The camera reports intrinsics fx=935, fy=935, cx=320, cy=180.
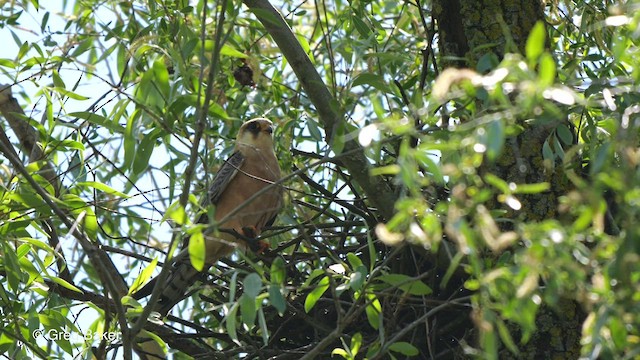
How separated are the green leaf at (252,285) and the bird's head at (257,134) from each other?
310 centimetres

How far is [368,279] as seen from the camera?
322cm

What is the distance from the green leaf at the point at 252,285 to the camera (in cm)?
275

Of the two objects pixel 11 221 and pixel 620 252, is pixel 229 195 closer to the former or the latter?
pixel 11 221

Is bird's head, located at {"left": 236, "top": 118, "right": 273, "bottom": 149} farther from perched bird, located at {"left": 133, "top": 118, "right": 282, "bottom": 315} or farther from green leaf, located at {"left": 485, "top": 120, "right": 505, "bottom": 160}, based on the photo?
green leaf, located at {"left": 485, "top": 120, "right": 505, "bottom": 160}

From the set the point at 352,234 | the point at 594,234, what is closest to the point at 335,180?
the point at 352,234

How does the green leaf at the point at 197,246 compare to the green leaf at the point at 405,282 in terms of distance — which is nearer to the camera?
the green leaf at the point at 197,246

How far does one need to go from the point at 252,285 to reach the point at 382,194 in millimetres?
1091

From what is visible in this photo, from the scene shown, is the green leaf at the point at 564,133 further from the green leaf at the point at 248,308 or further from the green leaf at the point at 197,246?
the green leaf at the point at 197,246

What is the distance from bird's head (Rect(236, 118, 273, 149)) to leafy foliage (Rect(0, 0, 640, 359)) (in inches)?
5.0

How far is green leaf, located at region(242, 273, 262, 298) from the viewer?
108 inches

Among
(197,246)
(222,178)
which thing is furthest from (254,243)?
(197,246)

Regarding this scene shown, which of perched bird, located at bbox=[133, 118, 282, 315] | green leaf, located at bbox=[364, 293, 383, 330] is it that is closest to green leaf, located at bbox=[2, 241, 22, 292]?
green leaf, located at bbox=[364, 293, 383, 330]

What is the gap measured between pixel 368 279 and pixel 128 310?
99 centimetres

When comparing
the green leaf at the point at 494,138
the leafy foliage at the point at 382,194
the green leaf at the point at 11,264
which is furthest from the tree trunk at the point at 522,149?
the green leaf at the point at 11,264
